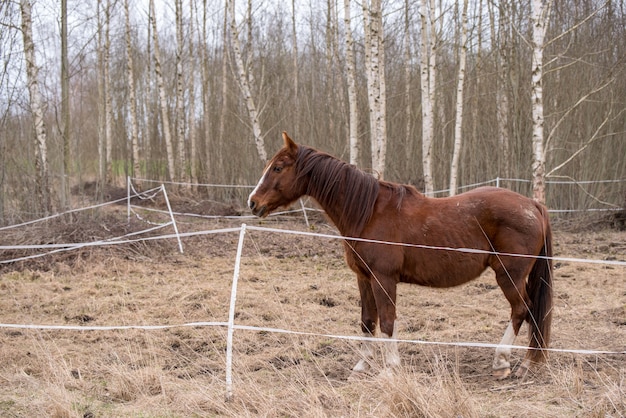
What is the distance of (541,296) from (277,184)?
2.30 metres

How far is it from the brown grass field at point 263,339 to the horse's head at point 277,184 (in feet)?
2.67

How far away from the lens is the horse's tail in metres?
4.34

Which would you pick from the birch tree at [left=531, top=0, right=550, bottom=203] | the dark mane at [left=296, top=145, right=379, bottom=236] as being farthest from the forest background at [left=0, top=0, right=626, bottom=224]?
the dark mane at [left=296, top=145, right=379, bottom=236]

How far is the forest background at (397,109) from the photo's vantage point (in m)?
10.2

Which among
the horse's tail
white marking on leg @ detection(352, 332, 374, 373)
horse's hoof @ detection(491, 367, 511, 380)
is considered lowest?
horse's hoof @ detection(491, 367, 511, 380)

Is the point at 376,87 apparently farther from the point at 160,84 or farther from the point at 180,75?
the point at 180,75

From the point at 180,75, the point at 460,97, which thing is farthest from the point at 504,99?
the point at 180,75

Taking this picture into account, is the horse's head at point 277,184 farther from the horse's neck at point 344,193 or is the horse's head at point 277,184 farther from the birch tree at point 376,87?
the birch tree at point 376,87

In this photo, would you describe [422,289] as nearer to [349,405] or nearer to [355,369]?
[355,369]

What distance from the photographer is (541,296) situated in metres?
4.45

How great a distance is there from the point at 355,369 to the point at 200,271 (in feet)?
15.2

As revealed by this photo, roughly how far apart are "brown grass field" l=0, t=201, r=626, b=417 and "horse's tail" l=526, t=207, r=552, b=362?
220mm

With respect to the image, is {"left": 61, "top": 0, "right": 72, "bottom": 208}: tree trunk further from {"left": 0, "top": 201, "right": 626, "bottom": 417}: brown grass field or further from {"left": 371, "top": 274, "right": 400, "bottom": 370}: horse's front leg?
{"left": 371, "top": 274, "right": 400, "bottom": 370}: horse's front leg

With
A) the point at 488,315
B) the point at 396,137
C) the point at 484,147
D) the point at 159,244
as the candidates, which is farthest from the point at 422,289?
the point at 396,137
